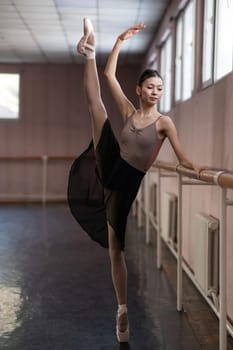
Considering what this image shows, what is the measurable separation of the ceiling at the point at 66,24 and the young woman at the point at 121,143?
3.58 metres

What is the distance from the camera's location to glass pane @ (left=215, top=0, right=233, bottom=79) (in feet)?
10.3

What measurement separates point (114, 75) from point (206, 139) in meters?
1.35

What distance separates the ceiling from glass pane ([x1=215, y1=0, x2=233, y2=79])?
229cm

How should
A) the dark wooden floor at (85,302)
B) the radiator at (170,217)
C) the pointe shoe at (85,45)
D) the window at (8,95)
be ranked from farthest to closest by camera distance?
1. the window at (8,95)
2. the radiator at (170,217)
3. the dark wooden floor at (85,302)
4. the pointe shoe at (85,45)

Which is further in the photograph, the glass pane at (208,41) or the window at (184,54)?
the window at (184,54)

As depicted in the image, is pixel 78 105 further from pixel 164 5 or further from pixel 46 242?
pixel 46 242

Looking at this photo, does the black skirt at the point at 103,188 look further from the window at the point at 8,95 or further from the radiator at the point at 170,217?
the window at the point at 8,95

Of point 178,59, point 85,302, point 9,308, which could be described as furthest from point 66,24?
point 9,308

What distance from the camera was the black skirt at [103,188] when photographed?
235cm

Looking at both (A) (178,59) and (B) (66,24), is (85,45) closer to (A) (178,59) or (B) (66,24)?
(A) (178,59)

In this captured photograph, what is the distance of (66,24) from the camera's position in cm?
664

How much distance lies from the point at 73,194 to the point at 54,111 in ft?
24.1

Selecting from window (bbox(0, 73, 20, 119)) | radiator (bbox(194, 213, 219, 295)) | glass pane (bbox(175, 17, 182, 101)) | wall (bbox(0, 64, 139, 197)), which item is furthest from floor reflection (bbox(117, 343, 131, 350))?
window (bbox(0, 73, 20, 119))

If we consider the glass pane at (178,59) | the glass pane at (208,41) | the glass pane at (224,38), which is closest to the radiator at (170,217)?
the glass pane at (178,59)
